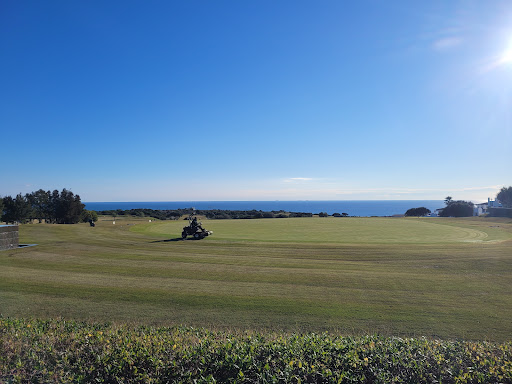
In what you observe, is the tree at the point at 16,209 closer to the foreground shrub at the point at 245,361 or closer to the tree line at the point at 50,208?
the tree line at the point at 50,208

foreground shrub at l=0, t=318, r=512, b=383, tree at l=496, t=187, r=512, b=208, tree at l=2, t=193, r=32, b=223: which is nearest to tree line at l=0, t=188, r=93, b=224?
tree at l=2, t=193, r=32, b=223

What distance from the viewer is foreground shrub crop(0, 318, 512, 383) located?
4.02 metres

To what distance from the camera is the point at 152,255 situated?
18.2 metres

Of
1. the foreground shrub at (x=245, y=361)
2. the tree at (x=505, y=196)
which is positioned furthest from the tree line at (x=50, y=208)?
the tree at (x=505, y=196)

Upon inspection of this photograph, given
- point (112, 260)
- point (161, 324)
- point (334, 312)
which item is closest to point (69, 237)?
point (112, 260)

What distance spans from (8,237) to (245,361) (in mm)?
22424

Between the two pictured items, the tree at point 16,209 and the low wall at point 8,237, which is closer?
the low wall at point 8,237

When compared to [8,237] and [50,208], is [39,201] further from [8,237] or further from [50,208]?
[8,237]

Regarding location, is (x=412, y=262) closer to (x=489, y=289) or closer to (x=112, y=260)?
(x=489, y=289)

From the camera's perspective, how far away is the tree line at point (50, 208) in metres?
49.3

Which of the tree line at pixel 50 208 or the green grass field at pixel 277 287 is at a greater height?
the tree line at pixel 50 208

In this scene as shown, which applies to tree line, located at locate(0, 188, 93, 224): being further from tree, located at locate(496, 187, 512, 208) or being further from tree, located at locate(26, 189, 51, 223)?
tree, located at locate(496, 187, 512, 208)

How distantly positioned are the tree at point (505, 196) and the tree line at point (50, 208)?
10306 cm

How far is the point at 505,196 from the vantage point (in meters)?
85.2
